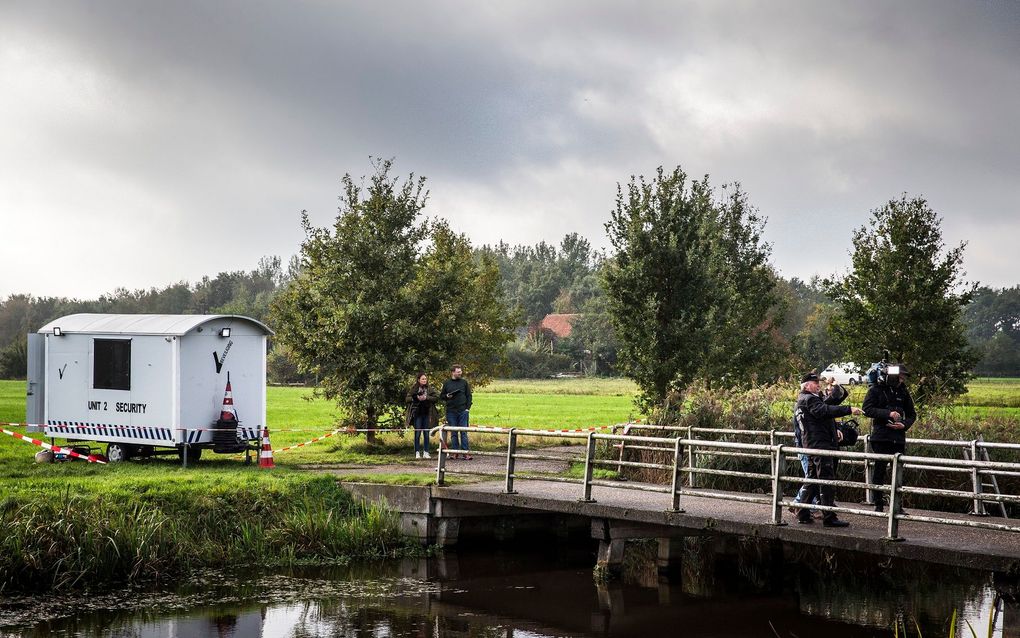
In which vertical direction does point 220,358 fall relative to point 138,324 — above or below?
below

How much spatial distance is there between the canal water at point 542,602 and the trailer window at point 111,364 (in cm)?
721

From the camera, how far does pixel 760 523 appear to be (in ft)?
43.0

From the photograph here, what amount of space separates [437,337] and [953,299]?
12324 millimetres

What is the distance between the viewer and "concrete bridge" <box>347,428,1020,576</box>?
11.8 m

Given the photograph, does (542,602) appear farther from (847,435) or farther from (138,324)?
(138,324)

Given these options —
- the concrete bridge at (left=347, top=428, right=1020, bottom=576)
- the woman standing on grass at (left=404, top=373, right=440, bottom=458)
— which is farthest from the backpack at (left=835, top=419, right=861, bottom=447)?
the woman standing on grass at (left=404, top=373, right=440, bottom=458)

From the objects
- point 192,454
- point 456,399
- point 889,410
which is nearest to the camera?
point 889,410

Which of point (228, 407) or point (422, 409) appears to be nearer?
point (228, 407)

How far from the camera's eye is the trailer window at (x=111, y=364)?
21234mm

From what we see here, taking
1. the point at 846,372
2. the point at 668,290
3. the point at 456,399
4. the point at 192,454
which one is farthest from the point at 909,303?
the point at 846,372

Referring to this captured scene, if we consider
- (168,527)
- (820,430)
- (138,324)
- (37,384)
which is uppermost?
(138,324)

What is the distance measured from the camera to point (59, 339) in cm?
2223

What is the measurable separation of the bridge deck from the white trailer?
6169mm

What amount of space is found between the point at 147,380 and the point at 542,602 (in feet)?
32.6
